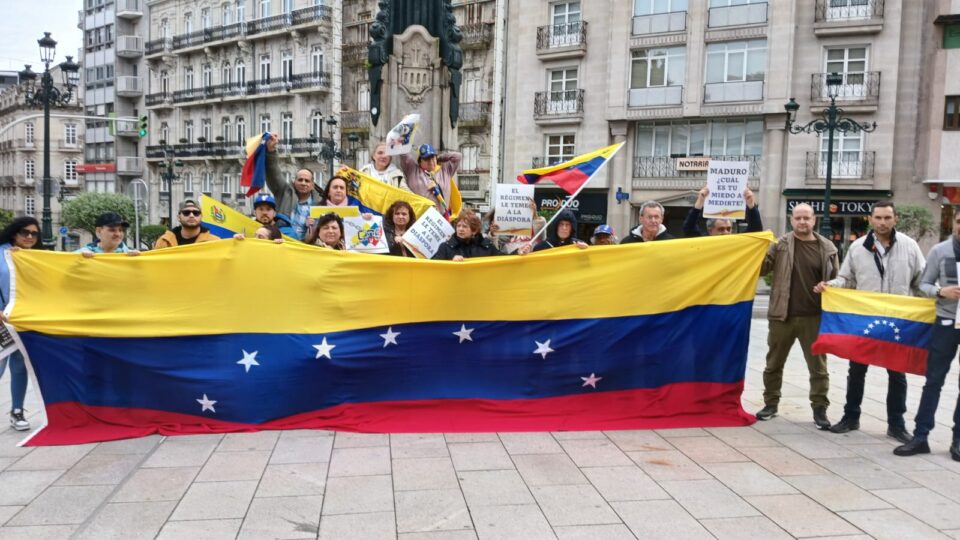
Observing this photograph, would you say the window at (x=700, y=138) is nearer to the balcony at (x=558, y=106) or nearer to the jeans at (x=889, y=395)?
the balcony at (x=558, y=106)

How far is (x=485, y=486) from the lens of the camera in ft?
16.7

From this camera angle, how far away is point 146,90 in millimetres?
59531

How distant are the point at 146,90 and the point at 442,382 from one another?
201 feet

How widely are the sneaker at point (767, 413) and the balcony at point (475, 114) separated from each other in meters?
34.9

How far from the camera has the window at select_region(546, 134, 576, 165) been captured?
117 ft

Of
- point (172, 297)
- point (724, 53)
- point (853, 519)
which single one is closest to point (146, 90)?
point (724, 53)

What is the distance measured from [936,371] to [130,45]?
65.2 m

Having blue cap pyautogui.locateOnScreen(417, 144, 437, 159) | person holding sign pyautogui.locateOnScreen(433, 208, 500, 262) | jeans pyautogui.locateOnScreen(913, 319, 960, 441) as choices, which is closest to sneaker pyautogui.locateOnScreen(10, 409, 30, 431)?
person holding sign pyautogui.locateOnScreen(433, 208, 500, 262)

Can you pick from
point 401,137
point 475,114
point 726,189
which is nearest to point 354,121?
point 475,114

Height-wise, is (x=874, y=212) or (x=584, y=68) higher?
(x=584, y=68)

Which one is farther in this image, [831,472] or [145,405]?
[145,405]

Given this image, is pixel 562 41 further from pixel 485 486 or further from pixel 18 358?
pixel 485 486

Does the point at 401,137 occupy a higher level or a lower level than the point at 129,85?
lower

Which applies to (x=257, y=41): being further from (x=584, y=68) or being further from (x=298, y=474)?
(x=298, y=474)
